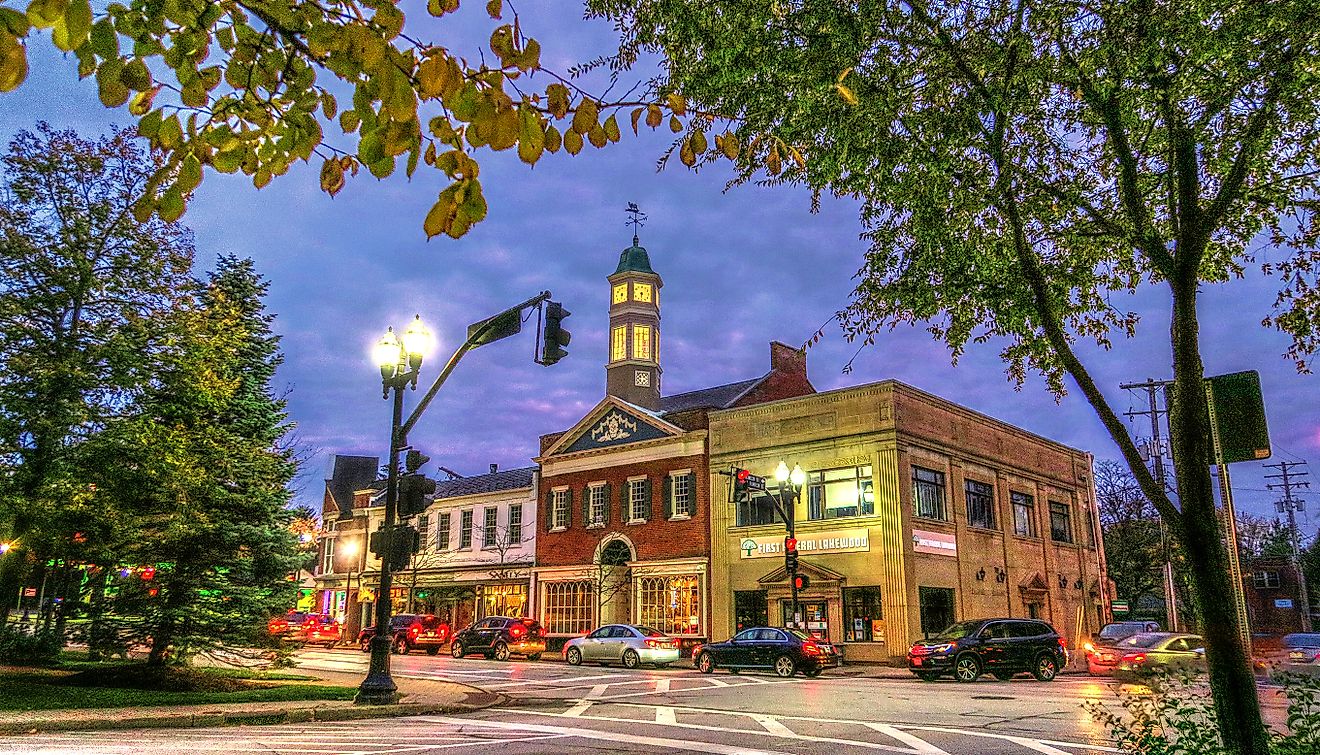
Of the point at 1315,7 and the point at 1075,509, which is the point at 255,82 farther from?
the point at 1075,509

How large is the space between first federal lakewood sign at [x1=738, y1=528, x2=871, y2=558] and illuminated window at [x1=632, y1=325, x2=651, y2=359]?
17802 millimetres

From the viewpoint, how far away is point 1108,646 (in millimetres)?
23656

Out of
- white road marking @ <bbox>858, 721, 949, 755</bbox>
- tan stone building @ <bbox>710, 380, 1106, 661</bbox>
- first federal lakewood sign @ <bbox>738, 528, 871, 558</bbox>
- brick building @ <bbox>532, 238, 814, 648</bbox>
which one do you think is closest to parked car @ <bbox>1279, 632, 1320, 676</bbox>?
tan stone building @ <bbox>710, 380, 1106, 661</bbox>

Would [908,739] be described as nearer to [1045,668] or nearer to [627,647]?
[1045,668]

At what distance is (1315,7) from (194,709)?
1534 cm

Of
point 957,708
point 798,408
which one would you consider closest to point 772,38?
point 957,708

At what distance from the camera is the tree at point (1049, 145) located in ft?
22.7

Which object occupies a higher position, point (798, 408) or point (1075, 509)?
point (798, 408)

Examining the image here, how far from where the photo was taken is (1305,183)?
781 cm

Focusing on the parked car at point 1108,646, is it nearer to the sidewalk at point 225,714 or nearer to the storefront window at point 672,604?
the storefront window at point 672,604

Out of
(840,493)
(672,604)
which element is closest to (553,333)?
(840,493)

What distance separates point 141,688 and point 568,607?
25.7 m

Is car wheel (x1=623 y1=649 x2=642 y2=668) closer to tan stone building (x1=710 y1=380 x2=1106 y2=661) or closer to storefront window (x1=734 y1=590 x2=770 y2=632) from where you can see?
storefront window (x1=734 y1=590 x2=770 y2=632)

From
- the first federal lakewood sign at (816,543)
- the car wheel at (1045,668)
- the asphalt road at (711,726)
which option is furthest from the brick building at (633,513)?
the asphalt road at (711,726)
